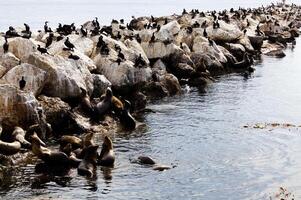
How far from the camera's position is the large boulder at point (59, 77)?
109 ft

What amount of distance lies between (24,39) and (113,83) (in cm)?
717

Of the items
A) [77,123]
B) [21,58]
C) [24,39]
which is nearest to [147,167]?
[77,123]

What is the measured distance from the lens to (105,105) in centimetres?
3491

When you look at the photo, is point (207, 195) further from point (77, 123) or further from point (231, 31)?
point (231, 31)

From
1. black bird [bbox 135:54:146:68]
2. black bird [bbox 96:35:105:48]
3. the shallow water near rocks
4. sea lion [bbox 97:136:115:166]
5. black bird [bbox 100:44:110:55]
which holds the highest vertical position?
black bird [bbox 96:35:105:48]

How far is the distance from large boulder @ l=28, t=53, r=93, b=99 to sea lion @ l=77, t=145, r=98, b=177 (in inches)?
341

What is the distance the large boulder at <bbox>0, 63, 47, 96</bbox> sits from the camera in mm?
31750

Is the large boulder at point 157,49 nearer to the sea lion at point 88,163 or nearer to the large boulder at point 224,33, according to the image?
the large boulder at point 224,33

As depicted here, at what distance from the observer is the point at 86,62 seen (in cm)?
3866

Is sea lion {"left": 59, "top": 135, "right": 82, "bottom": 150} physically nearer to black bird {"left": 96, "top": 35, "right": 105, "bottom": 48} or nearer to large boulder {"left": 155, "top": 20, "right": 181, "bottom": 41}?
black bird {"left": 96, "top": 35, "right": 105, "bottom": 48}

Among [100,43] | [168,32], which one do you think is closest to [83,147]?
[100,43]

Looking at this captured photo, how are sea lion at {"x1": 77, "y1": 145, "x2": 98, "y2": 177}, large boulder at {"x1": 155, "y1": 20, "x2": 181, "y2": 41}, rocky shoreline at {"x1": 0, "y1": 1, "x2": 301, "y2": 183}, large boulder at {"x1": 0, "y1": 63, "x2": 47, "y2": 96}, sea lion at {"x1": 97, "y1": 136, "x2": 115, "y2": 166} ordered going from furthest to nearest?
large boulder at {"x1": 155, "y1": 20, "x2": 181, "y2": 41} → large boulder at {"x1": 0, "y1": 63, "x2": 47, "y2": 96} → rocky shoreline at {"x1": 0, "y1": 1, "x2": 301, "y2": 183} → sea lion at {"x1": 97, "y1": 136, "x2": 115, "y2": 166} → sea lion at {"x1": 77, "y1": 145, "x2": 98, "y2": 177}

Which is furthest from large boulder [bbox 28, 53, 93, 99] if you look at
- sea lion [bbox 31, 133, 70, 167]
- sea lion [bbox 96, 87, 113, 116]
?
sea lion [bbox 31, 133, 70, 167]

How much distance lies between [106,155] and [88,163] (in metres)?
1.42
